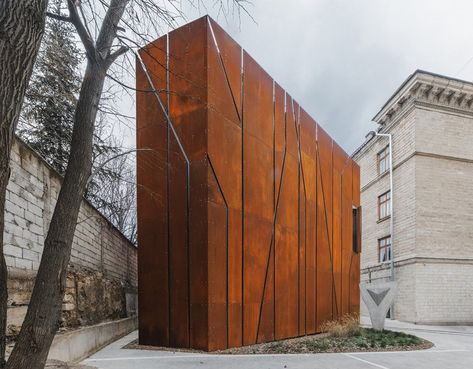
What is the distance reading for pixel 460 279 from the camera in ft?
67.2

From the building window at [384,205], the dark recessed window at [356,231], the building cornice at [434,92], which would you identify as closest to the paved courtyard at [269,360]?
the dark recessed window at [356,231]

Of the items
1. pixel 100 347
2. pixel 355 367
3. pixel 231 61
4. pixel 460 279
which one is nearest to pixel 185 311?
pixel 100 347

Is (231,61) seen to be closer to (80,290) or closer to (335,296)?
(80,290)

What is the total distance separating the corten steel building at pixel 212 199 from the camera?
839 centimetres

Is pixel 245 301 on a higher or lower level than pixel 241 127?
lower

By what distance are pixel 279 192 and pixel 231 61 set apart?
3499 mm

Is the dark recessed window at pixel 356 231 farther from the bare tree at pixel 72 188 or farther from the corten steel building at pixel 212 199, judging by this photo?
the bare tree at pixel 72 188

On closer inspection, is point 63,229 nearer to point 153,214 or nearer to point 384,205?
point 153,214

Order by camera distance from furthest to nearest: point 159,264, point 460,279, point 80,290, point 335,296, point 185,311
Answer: point 460,279 → point 335,296 → point 159,264 → point 185,311 → point 80,290

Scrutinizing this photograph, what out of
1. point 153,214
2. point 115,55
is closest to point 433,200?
point 153,214

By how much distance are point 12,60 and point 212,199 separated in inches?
235

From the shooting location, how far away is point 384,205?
24.5 m

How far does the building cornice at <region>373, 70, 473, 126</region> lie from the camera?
820 inches

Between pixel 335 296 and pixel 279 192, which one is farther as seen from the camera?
pixel 335 296
